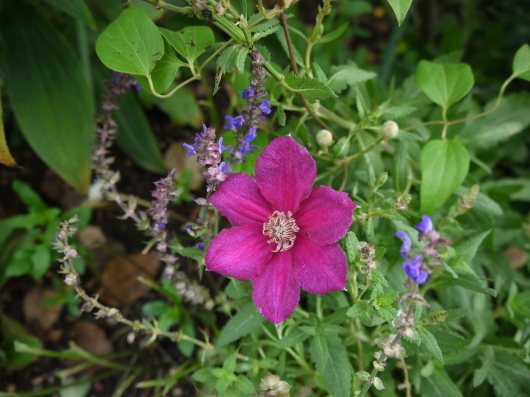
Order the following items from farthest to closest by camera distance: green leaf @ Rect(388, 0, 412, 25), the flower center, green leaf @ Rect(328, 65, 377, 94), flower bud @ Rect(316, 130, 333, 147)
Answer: green leaf @ Rect(328, 65, 377, 94) → flower bud @ Rect(316, 130, 333, 147) → the flower center → green leaf @ Rect(388, 0, 412, 25)

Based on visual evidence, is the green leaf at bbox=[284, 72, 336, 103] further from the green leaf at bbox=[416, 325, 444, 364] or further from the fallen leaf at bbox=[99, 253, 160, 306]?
the fallen leaf at bbox=[99, 253, 160, 306]

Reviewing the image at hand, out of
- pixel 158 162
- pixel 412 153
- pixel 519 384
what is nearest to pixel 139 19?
pixel 412 153

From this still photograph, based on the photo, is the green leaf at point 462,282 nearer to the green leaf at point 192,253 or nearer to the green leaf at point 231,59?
the green leaf at point 192,253

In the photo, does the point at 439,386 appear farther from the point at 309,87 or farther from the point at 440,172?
the point at 309,87

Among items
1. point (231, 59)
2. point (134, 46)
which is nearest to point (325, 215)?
point (231, 59)

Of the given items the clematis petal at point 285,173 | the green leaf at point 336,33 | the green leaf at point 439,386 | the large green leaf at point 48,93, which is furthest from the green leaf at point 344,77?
the large green leaf at point 48,93

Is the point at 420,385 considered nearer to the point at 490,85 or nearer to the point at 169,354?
the point at 169,354

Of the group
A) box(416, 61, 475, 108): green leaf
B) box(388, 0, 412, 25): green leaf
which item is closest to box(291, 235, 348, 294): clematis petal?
box(388, 0, 412, 25): green leaf
